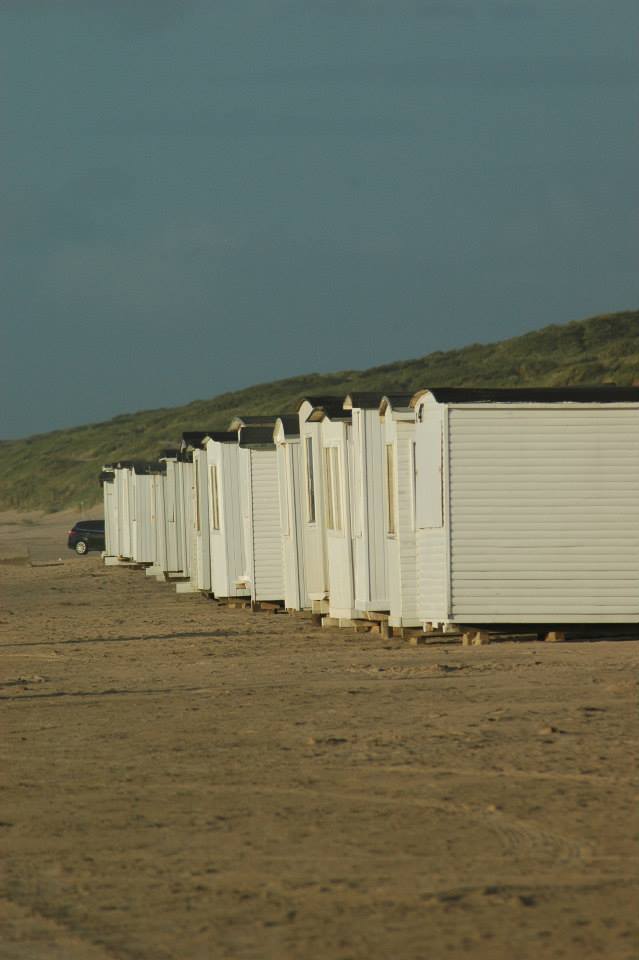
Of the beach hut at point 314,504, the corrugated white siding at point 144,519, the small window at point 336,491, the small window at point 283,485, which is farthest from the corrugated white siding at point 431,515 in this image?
the corrugated white siding at point 144,519

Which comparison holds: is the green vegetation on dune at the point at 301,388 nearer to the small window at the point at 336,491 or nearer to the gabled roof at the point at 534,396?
the small window at the point at 336,491

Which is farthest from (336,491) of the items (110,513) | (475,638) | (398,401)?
(110,513)

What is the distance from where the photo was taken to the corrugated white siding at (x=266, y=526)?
2433cm

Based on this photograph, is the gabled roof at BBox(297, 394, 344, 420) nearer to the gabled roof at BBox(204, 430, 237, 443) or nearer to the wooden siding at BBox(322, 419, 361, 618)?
the wooden siding at BBox(322, 419, 361, 618)

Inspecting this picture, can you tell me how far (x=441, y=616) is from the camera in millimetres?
17141

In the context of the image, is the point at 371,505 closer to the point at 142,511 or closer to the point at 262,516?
the point at 262,516

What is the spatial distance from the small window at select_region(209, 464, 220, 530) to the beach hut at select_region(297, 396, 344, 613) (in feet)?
14.6

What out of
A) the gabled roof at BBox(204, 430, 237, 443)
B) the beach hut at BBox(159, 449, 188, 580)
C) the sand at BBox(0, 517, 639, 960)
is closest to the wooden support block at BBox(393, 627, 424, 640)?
the sand at BBox(0, 517, 639, 960)

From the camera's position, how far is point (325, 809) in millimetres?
8469

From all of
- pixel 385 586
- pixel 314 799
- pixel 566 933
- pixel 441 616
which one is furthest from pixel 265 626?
pixel 566 933

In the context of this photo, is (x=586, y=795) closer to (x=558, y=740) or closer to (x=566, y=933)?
(x=558, y=740)

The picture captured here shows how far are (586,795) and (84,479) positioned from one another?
309 ft

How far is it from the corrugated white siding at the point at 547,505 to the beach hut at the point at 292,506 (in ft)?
18.3

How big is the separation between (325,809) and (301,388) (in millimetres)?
109358
